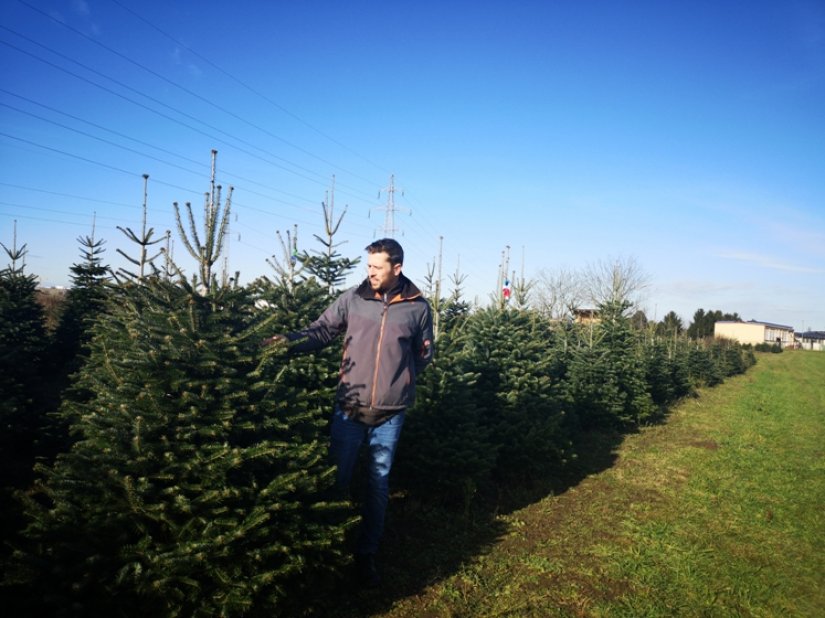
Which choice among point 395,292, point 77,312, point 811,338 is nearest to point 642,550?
point 395,292

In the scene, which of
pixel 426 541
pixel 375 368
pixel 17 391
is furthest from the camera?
pixel 17 391

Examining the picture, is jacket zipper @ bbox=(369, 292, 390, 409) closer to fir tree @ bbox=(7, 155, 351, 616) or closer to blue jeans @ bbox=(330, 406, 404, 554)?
blue jeans @ bbox=(330, 406, 404, 554)

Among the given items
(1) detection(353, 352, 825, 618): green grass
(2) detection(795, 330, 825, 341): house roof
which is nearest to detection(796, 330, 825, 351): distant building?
(2) detection(795, 330, 825, 341): house roof

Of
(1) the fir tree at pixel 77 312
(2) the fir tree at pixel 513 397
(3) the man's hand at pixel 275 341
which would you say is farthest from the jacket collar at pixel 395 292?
(1) the fir tree at pixel 77 312

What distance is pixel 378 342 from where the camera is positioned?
3848mm

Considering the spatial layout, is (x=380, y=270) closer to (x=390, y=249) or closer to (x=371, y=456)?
(x=390, y=249)

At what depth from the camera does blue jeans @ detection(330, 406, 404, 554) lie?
3.90 metres

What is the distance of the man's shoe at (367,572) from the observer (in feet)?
13.0

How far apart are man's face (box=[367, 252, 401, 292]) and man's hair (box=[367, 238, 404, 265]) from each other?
0.03 meters

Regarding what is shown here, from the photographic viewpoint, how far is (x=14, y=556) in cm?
252

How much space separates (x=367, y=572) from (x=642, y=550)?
307 cm

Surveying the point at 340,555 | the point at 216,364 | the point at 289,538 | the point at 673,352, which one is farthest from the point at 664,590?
the point at 673,352

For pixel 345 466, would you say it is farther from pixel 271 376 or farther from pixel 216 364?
pixel 216 364

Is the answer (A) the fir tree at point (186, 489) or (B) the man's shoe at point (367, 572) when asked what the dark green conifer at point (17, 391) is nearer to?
(A) the fir tree at point (186, 489)
